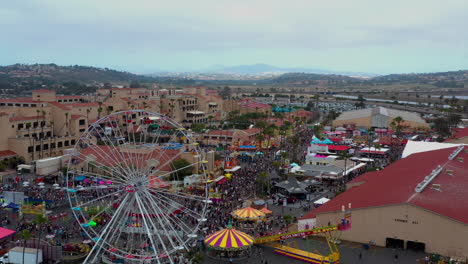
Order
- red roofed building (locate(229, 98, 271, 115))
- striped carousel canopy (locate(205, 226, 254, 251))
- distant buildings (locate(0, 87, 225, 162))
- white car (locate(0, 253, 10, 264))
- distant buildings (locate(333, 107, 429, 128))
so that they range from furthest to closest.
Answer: red roofed building (locate(229, 98, 271, 115))
distant buildings (locate(333, 107, 429, 128))
distant buildings (locate(0, 87, 225, 162))
striped carousel canopy (locate(205, 226, 254, 251))
white car (locate(0, 253, 10, 264))

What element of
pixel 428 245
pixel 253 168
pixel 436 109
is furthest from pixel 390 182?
pixel 436 109

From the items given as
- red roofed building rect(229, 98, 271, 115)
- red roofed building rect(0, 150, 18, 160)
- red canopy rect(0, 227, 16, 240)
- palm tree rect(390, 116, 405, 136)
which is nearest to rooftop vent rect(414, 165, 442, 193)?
red canopy rect(0, 227, 16, 240)

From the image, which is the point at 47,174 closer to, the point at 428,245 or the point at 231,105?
the point at 428,245

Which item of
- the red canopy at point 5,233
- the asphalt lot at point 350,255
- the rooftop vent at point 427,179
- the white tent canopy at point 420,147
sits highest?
the rooftop vent at point 427,179

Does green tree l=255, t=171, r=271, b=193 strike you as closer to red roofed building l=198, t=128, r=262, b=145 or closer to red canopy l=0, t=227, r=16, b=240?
red canopy l=0, t=227, r=16, b=240

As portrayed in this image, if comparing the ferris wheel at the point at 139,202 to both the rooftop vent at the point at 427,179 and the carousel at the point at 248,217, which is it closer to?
the carousel at the point at 248,217

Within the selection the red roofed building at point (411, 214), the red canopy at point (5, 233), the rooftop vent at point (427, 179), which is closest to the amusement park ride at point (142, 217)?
the red roofed building at point (411, 214)

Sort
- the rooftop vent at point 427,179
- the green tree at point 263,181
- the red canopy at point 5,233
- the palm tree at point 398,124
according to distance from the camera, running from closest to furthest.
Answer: the red canopy at point 5,233
the rooftop vent at point 427,179
the green tree at point 263,181
the palm tree at point 398,124
